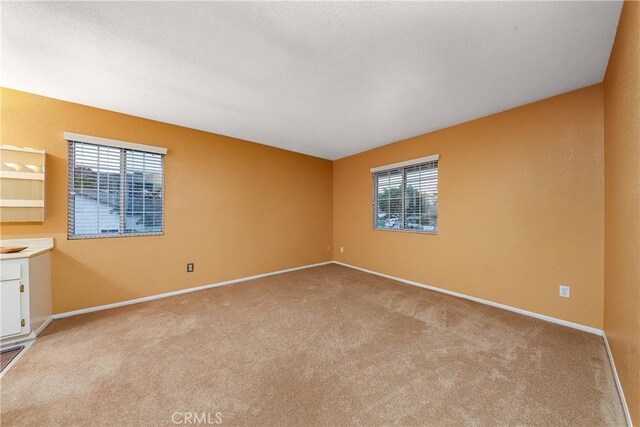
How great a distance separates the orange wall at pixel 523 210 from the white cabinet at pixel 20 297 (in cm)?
443

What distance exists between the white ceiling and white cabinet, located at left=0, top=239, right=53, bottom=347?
172cm

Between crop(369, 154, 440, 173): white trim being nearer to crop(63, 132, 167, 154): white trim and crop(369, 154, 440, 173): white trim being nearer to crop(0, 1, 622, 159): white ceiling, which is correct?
crop(0, 1, 622, 159): white ceiling

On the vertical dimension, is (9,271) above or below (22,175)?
below

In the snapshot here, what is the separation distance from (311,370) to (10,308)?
2.62 meters

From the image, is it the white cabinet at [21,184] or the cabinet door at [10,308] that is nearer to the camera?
the cabinet door at [10,308]

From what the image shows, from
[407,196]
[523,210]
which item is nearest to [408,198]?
[407,196]

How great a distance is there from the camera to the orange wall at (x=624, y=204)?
1.19 meters

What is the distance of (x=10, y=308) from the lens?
1.94m

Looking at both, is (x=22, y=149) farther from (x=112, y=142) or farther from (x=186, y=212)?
(x=186, y=212)

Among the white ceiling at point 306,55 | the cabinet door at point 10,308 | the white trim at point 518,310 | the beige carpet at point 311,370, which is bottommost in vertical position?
the beige carpet at point 311,370

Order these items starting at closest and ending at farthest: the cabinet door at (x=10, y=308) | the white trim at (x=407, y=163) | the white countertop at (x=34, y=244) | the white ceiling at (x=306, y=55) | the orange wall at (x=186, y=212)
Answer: the white ceiling at (x=306, y=55), the cabinet door at (x=10, y=308), the white countertop at (x=34, y=244), the orange wall at (x=186, y=212), the white trim at (x=407, y=163)

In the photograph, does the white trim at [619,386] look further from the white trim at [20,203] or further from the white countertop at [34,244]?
the white trim at [20,203]

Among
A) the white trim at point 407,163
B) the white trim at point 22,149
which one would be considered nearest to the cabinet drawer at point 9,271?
the white trim at point 22,149

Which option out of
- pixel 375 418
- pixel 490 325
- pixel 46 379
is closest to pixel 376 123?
pixel 490 325
